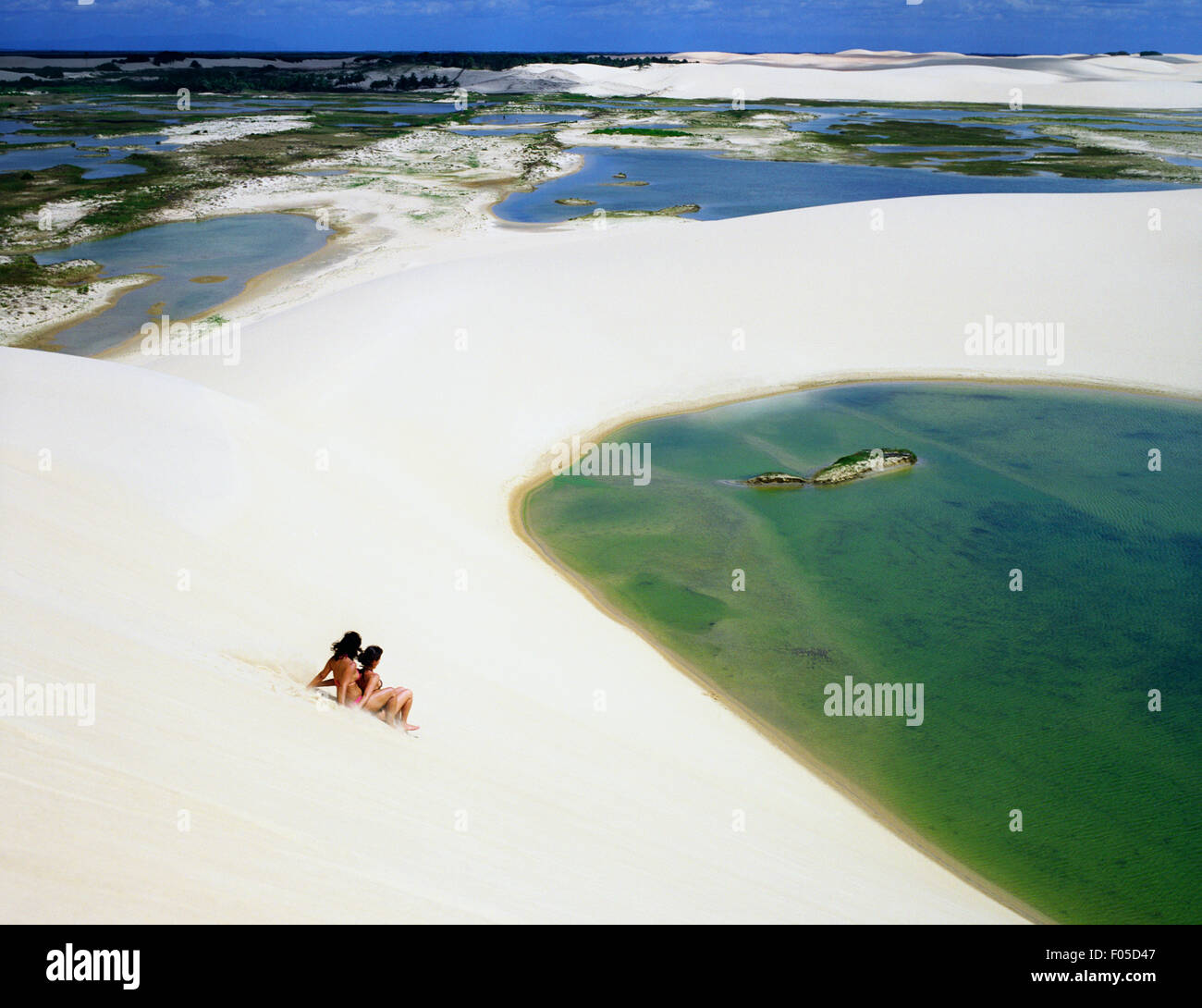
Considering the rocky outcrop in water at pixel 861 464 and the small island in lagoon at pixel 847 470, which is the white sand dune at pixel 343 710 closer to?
the small island in lagoon at pixel 847 470

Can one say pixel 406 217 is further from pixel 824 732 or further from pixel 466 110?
pixel 466 110

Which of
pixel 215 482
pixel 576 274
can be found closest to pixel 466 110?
pixel 576 274
